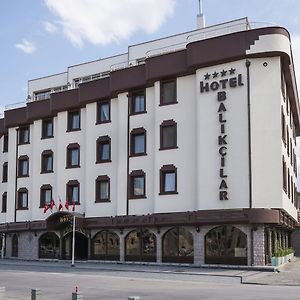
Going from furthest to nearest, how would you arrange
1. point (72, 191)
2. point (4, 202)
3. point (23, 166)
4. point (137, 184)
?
point (4, 202), point (23, 166), point (72, 191), point (137, 184)

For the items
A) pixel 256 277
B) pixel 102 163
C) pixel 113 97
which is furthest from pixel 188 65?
pixel 256 277

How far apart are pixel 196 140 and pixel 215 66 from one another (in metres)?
5.09

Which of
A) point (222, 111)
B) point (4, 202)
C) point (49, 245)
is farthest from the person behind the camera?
point (4, 202)

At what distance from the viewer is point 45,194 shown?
4603cm

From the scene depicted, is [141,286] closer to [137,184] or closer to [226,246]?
[226,246]

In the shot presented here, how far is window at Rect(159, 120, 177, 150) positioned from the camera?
37.6 m

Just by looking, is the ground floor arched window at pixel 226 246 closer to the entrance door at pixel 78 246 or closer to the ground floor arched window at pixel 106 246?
the ground floor arched window at pixel 106 246

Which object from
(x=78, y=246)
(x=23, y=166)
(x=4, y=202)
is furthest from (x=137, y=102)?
(x=4, y=202)

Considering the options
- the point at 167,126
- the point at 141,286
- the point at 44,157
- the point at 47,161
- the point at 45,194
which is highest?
the point at 167,126

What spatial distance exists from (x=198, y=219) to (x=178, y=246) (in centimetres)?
329

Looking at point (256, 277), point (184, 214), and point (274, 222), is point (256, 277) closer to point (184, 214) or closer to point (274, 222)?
point (274, 222)

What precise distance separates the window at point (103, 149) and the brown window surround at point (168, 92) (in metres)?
5.98

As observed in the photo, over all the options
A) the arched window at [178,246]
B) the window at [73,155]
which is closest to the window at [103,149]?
the window at [73,155]

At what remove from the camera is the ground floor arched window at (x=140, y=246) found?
125 ft
